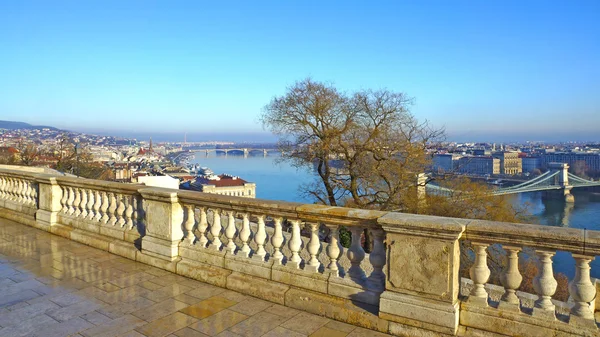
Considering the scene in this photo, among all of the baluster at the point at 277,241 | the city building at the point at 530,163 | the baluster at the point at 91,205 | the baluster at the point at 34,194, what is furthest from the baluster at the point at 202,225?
the city building at the point at 530,163

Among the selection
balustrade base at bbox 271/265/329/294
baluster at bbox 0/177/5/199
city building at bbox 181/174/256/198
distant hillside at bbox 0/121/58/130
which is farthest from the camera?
distant hillside at bbox 0/121/58/130

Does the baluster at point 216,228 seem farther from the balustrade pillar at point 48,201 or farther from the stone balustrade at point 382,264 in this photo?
the balustrade pillar at point 48,201

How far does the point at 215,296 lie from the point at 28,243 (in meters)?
3.82

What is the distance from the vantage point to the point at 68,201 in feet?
20.8

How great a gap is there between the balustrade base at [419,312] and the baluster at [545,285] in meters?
0.54

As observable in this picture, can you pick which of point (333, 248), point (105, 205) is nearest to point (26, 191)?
point (105, 205)

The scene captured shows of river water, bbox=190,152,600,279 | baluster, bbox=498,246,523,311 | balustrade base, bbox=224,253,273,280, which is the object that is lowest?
river water, bbox=190,152,600,279

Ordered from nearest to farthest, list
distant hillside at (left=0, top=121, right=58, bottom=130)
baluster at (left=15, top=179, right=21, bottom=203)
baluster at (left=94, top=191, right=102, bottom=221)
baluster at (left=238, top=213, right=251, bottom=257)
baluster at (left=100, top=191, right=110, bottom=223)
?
baluster at (left=238, top=213, right=251, bottom=257), baluster at (left=100, top=191, right=110, bottom=223), baluster at (left=94, top=191, right=102, bottom=221), baluster at (left=15, top=179, right=21, bottom=203), distant hillside at (left=0, top=121, right=58, bottom=130)

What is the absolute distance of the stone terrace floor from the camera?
313cm

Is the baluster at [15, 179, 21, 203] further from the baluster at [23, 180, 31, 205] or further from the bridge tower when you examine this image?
the bridge tower

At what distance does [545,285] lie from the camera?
2672mm

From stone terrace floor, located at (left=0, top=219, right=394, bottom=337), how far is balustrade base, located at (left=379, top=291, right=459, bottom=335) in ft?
0.72

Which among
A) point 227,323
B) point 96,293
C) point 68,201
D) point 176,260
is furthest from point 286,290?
point 68,201

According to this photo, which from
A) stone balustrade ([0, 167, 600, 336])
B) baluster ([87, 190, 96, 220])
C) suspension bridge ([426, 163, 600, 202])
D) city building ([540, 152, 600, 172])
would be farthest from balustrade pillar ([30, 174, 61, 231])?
city building ([540, 152, 600, 172])
